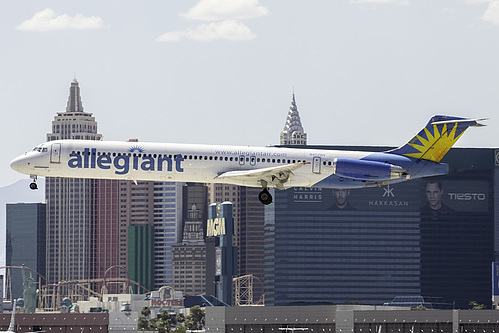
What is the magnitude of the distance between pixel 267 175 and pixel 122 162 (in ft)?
38.5

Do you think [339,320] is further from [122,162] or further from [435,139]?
[122,162]

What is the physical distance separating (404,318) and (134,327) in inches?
1477

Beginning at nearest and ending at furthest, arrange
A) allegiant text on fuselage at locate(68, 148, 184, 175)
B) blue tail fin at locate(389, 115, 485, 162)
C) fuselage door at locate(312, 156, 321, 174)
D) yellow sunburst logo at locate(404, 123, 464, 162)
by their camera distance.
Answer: allegiant text on fuselage at locate(68, 148, 184, 175)
fuselage door at locate(312, 156, 321, 174)
blue tail fin at locate(389, 115, 485, 162)
yellow sunburst logo at locate(404, 123, 464, 162)

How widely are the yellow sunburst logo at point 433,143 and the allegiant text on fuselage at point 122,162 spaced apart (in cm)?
2071

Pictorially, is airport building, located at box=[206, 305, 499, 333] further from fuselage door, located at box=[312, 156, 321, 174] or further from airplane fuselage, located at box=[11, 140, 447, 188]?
airplane fuselage, located at box=[11, 140, 447, 188]

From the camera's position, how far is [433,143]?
95750 mm

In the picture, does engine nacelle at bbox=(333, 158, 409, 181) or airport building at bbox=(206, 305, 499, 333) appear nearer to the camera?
engine nacelle at bbox=(333, 158, 409, 181)

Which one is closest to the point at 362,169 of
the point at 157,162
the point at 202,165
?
the point at 202,165

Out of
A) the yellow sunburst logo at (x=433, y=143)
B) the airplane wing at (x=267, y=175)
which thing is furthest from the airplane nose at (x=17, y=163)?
the yellow sunburst logo at (x=433, y=143)

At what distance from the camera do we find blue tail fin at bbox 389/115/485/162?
9500 cm

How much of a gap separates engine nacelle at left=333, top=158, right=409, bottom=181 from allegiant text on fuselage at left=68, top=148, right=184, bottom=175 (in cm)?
1294

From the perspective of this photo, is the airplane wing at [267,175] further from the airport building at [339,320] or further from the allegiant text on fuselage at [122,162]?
the airport building at [339,320]

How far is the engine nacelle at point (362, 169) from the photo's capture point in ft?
302

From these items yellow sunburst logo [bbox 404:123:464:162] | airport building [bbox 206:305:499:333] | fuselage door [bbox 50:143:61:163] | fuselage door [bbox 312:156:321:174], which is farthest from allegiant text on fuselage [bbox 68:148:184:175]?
airport building [bbox 206:305:499:333]
